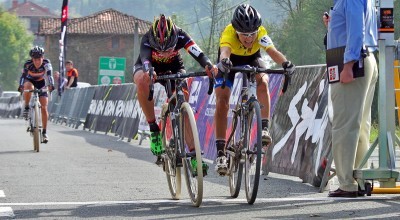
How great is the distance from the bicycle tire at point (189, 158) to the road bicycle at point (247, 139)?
0.43 meters

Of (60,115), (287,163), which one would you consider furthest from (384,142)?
(60,115)

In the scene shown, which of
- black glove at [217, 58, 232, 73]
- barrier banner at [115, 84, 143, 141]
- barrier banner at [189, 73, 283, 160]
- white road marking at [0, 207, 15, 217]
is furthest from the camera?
barrier banner at [115, 84, 143, 141]

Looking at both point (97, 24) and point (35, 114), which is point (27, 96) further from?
point (97, 24)

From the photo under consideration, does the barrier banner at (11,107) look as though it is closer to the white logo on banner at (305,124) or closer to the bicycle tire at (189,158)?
the white logo on banner at (305,124)

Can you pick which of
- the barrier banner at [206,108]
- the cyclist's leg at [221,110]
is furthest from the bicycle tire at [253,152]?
the barrier banner at [206,108]

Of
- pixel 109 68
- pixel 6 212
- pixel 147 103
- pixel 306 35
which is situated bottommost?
pixel 6 212

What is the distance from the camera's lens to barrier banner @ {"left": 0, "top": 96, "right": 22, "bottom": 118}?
201 feet

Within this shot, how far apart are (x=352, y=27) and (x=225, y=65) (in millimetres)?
1096

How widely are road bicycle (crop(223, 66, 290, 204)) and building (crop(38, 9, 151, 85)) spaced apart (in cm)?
12312

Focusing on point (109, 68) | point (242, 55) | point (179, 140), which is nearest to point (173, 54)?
point (242, 55)

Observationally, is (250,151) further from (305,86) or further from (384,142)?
(305,86)

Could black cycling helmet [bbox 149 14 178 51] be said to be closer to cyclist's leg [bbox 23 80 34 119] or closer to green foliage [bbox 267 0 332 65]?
cyclist's leg [bbox 23 80 34 119]

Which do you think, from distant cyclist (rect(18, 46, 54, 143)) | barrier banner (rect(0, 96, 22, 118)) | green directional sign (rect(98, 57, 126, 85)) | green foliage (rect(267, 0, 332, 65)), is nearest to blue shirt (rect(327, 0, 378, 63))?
distant cyclist (rect(18, 46, 54, 143))

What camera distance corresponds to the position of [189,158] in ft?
30.6
